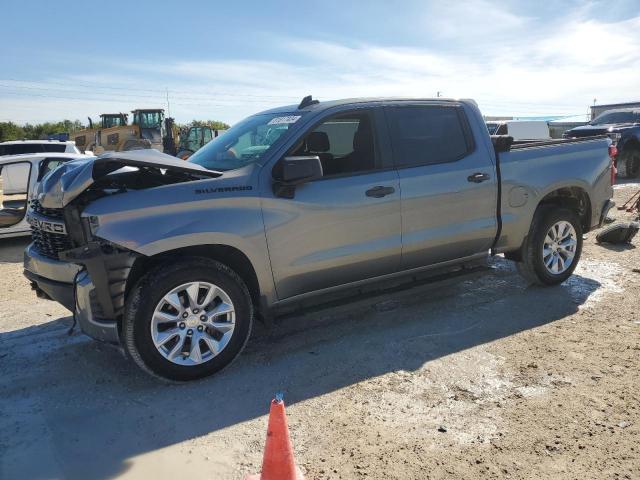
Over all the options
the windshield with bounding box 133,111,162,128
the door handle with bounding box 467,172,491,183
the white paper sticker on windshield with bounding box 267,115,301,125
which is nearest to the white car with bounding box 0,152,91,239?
the white paper sticker on windshield with bounding box 267,115,301,125

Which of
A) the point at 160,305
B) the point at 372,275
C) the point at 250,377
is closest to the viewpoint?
the point at 160,305

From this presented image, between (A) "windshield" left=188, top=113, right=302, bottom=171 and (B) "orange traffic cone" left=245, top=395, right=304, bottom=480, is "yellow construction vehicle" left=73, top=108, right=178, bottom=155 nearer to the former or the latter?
(A) "windshield" left=188, top=113, right=302, bottom=171

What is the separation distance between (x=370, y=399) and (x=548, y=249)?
300 centimetres

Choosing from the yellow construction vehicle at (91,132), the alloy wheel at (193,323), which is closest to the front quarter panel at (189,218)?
the alloy wheel at (193,323)

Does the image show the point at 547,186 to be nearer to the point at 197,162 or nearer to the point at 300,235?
the point at 300,235

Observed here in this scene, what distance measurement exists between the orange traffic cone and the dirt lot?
1.19 feet

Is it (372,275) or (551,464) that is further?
(372,275)

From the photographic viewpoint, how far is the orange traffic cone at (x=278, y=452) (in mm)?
2396

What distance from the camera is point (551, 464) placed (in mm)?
2717

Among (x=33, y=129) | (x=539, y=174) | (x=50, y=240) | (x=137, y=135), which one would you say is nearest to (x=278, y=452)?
(x=50, y=240)

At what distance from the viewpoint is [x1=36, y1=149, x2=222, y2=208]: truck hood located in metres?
3.53

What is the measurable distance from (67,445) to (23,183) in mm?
7071

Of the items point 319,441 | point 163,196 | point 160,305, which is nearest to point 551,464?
point 319,441

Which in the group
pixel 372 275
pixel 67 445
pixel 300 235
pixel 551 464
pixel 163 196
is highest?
pixel 163 196
